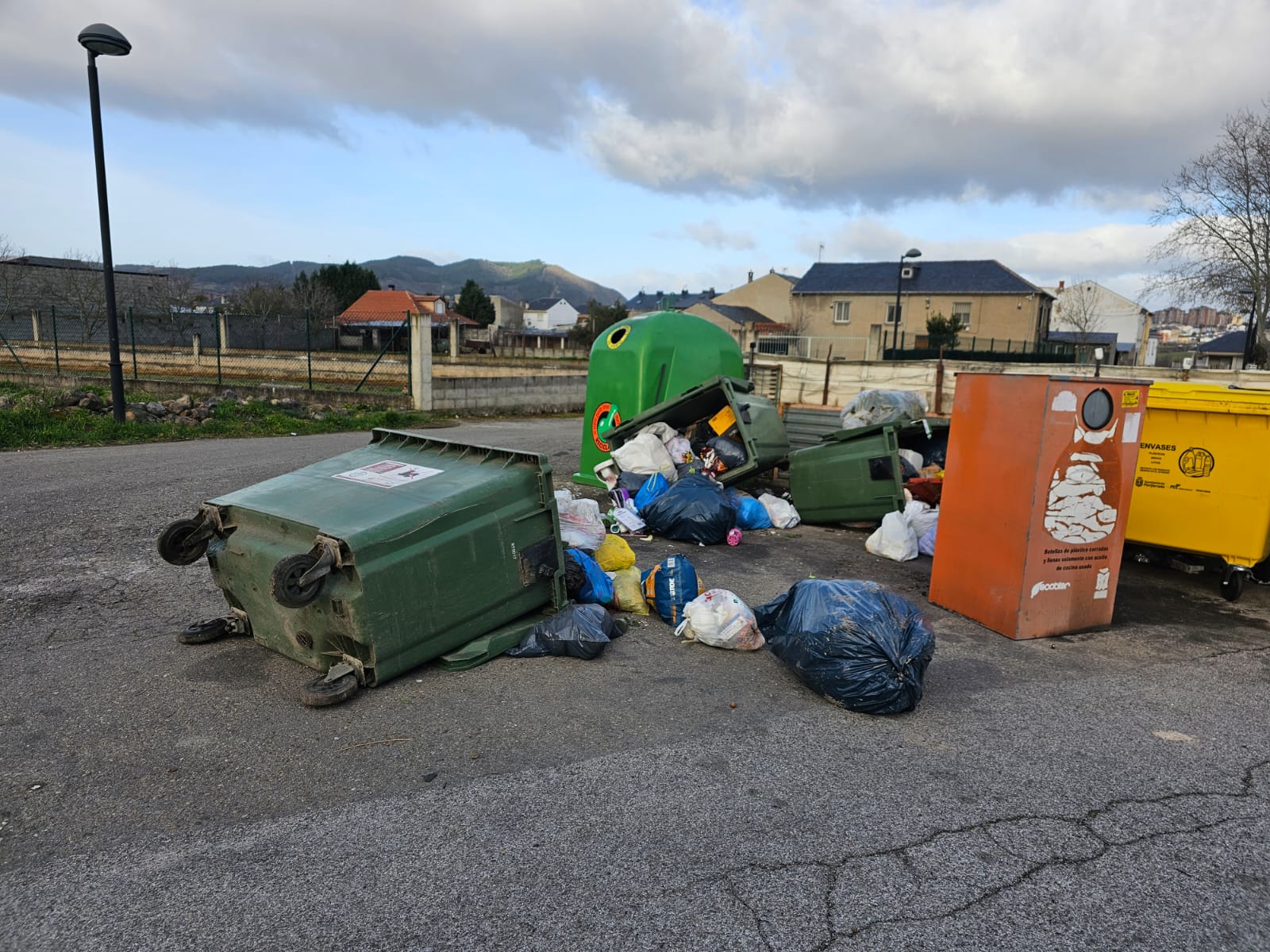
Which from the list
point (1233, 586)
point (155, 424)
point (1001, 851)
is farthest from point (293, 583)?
point (155, 424)

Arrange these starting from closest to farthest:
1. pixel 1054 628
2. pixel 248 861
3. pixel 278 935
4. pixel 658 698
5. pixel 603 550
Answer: pixel 278 935 < pixel 248 861 < pixel 658 698 < pixel 1054 628 < pixel 603 550

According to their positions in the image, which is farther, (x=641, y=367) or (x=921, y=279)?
(x=921, y=279)

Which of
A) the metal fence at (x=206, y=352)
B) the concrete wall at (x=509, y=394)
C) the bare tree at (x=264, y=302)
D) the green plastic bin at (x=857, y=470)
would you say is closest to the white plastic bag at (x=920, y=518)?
the green plastic bin at (x=857, y=470)

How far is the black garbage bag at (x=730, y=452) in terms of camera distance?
7.30m

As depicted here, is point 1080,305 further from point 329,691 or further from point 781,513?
point 329,691

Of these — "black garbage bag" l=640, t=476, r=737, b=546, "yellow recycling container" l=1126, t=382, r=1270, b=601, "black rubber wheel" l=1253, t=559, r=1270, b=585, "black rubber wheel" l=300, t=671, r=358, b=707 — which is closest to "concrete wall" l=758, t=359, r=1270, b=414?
"yellow recycling container" l=1126, t=382, r=1270, b=601

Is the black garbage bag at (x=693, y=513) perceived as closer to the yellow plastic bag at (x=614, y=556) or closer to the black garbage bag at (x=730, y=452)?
the black garbage bag at (x=730, y=452)

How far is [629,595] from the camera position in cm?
453

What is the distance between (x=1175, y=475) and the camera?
5406mm

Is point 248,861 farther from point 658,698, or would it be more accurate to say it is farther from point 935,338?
point 935,338

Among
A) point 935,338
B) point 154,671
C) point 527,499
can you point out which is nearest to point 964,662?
point 527,499

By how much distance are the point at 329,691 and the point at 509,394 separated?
12903 mm

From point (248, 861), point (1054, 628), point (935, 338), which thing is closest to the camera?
point (248, 861)

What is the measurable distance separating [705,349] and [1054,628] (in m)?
4.75
